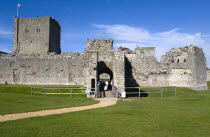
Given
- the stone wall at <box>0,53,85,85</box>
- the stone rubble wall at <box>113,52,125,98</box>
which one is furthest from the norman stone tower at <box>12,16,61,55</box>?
the stone rubble wall at <box>113,52,125,98</box>

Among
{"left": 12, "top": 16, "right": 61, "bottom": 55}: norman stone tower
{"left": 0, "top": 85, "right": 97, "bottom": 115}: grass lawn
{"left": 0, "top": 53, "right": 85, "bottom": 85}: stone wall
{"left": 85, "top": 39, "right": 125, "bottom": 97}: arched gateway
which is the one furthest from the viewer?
{"left": 12, "top": 16, "right": 61, "bottom": 55}: norman stone tower

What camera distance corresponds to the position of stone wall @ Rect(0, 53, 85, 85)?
26.4 metres

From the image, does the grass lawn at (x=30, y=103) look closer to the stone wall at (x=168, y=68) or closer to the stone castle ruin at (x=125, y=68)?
the stone castle ruin at (x=125, y=68)

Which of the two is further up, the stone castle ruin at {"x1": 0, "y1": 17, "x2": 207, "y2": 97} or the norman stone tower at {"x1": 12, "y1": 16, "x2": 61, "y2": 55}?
the norman stone tower at {"x1": 12, "y1": 16, "x2": 61, "y2": 55}

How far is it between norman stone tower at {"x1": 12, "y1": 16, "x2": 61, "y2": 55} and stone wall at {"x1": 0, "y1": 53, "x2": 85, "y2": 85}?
49.9 ft

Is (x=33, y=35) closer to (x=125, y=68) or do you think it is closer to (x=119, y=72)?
(x=125, y=68)

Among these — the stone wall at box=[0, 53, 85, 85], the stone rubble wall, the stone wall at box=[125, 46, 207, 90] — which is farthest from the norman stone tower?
the stone rubble wall

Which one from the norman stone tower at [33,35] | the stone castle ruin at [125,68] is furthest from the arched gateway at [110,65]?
the norman stone tower at [33,35]

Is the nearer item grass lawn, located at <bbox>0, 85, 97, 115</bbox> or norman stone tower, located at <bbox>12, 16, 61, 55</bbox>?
grass lawn, located at <bbox>0, 85, 97, 115</bbox>

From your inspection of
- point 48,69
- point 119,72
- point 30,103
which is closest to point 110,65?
point 119,72

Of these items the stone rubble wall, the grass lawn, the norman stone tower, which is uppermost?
the norman stone tower

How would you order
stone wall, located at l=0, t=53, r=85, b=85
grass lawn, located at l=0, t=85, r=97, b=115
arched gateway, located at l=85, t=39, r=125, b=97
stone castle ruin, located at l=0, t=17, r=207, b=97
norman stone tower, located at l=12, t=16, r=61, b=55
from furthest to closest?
norman stone tower, located at l=12, t=16, r=61, b=55 → stone wall, located at l=0, t=53, r=85, b=85 → stone castle ruin, located at l=0, t=17, r=207, b=97 → arched gateway, located at l=85, t=39, r=125, b=97 → grass lawn, located at l=0, t=85, r=97, b=115

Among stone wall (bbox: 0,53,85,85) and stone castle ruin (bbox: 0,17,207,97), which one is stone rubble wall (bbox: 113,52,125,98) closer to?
stone castle ruin (bbox: 0,17,207,97)

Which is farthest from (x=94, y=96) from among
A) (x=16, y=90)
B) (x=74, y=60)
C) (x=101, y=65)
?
(x=74, y=60)
